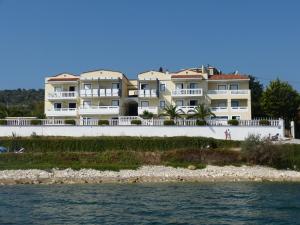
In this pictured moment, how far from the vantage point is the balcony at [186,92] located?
6681 centimetres

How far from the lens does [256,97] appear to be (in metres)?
80.0

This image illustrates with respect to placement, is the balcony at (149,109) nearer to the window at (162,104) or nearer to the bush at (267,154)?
the window at (162,104)

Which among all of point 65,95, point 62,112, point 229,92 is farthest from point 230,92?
point 62,112

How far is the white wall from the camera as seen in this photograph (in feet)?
182

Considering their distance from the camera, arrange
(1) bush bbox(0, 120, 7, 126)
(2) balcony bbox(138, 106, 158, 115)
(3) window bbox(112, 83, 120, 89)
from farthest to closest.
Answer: (3) window bbox(112, 83, 120, 89), (2) balcony bbox(138, 106, 158, 115), (1) bush bbox(0, 120, 7, 126)

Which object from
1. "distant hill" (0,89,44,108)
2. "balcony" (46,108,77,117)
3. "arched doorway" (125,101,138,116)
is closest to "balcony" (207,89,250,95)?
"arched doorway" (125,101,138,116)

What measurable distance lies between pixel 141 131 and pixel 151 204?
93.9ft

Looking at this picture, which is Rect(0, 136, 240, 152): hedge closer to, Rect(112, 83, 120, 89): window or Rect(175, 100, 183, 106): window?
Rect(175, 100, 183, 106): window

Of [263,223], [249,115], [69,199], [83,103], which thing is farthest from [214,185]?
[83,103]

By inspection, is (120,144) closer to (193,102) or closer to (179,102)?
(179,102)

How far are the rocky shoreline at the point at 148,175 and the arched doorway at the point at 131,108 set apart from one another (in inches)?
974

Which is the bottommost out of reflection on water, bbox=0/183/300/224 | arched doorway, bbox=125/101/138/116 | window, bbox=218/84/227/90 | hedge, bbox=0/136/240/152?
reflection on water, bbox=0/183/300/224

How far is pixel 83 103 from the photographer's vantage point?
225 ft

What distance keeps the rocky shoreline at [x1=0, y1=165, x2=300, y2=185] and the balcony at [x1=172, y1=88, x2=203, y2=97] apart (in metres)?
21.5
